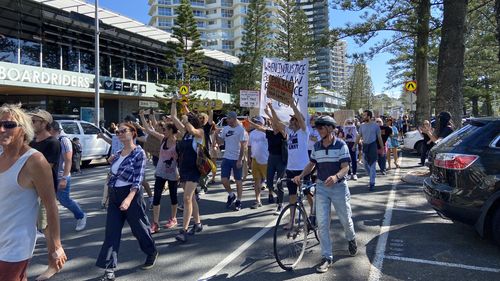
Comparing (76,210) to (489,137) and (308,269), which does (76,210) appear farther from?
(489,137)

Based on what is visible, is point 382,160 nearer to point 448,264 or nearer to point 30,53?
point 448,264

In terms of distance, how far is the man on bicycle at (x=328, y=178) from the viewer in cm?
490

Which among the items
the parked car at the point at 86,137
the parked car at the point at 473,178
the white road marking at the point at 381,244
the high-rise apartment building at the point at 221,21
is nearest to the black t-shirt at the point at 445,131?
the white road marking at the point at 381,244

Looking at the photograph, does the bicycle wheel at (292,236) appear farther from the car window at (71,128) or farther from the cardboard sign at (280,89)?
the car window at (71,128)

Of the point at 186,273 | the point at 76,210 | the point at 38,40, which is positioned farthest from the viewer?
the point at 38,40

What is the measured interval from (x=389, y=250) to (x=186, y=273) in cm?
268

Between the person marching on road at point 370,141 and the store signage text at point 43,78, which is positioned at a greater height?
the store signage text at point 43,78

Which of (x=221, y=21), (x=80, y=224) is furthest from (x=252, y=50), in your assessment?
(x=221, y=21)

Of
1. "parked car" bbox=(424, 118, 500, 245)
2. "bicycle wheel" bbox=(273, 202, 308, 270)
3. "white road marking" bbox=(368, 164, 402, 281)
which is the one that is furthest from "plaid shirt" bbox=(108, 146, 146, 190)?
"parked car" bbox=(424, 118, 500, 245)

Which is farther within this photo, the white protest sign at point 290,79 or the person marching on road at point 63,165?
the white protest sign at point 290,79

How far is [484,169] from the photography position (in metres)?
5.38

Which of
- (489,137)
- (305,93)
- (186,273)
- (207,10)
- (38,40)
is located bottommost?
(186,273)

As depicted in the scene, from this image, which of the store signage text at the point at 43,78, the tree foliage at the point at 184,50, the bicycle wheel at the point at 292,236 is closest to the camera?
the bicycle wheel at the point at 292,236

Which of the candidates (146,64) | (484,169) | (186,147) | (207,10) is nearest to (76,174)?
(186,147)
